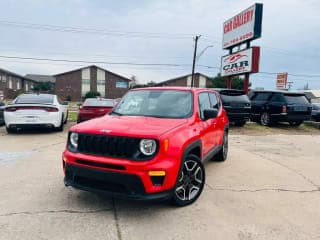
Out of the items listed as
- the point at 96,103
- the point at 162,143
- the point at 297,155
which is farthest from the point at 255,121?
the point at 162,143

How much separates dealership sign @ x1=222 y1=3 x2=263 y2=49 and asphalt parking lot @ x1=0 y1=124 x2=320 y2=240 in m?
10.9

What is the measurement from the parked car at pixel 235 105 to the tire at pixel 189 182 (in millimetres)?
A: 7714

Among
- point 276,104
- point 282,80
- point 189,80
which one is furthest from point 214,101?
point 189,80

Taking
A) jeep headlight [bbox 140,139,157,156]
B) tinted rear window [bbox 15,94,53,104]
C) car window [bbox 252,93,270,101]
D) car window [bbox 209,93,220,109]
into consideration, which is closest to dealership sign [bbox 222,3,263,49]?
car window [bbox 252,93,270,101]

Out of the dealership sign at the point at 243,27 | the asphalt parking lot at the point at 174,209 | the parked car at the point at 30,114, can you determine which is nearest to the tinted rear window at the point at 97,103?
the parked car at the point at 30,114

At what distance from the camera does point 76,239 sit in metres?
2.86

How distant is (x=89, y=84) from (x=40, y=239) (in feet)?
182

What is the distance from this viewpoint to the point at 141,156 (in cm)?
324

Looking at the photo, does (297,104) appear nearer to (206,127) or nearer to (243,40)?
(243,40)

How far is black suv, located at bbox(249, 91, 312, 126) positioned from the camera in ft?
40.1

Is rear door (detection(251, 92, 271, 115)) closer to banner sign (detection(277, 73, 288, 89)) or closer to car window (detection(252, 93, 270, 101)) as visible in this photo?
car window (detection(252, 93, 270, 101))

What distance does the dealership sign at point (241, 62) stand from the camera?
15000mm

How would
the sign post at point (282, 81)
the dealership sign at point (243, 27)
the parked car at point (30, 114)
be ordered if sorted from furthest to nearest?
the sign post at point (282, 81) < the dealership sign at point (243, 27) < the parked car at point (30, 114)

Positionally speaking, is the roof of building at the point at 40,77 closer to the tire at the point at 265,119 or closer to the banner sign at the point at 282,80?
the banner sign at the point at 282,80
